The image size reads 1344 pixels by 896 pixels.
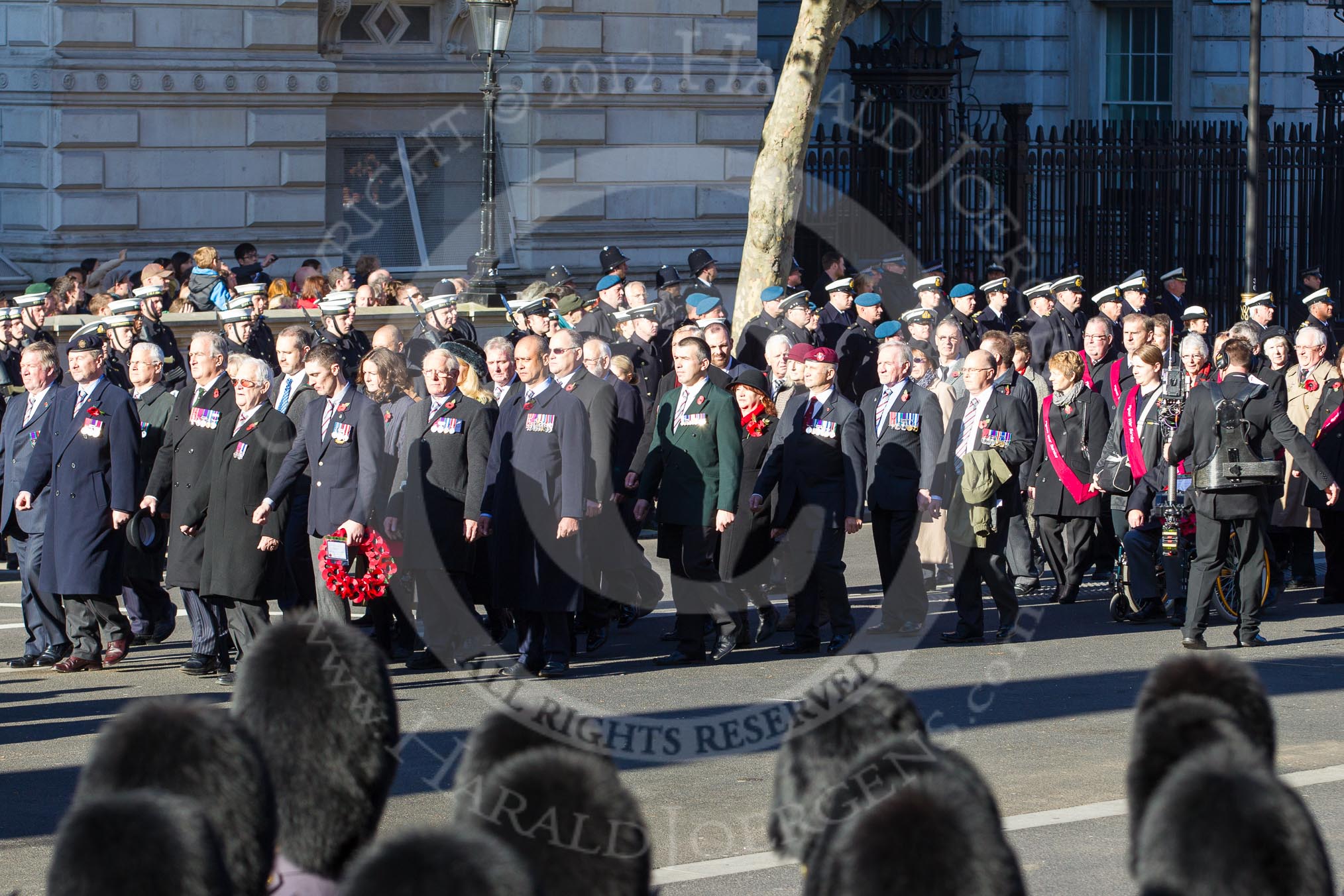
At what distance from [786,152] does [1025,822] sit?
46.0ft

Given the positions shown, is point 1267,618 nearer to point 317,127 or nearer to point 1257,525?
point 1257,525

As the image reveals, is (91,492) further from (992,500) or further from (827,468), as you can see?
(992,500)

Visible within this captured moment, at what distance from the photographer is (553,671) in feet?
33.9

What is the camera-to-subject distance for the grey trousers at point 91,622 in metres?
10.6

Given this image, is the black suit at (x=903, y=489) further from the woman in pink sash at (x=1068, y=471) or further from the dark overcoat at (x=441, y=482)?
the dark overcoat at (x=441, y=482)

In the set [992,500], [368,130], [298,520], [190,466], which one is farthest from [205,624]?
[368,130]

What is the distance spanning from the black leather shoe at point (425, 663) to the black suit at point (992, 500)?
→ 3047 millimetres

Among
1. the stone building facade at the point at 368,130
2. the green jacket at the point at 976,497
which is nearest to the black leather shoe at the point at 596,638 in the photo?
the green jacket at the point at 976,497

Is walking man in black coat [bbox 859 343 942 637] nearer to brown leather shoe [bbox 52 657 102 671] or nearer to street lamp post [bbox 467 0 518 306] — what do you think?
brown leather shoe [bbox 52 657 102 671]

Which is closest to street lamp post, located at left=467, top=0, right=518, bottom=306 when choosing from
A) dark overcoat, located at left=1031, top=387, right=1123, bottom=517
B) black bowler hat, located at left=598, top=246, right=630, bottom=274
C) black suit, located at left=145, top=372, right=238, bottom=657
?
black bowler hat, located at left=598, top=246, right=630, bottom=274

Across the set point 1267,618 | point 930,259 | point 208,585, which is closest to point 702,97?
point 930,259

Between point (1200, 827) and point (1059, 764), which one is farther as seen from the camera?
point (1059, 764)

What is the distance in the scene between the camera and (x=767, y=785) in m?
8.05

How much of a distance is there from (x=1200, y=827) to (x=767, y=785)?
487 cm
